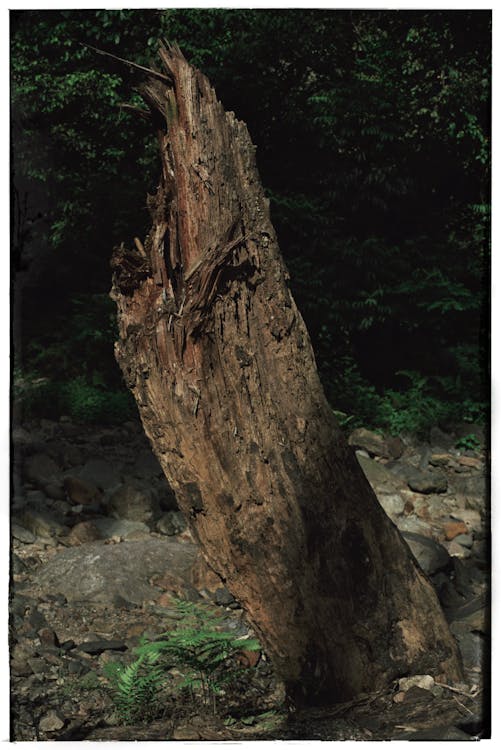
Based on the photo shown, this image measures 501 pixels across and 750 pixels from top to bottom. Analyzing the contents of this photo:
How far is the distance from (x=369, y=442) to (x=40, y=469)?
2891 millimetres

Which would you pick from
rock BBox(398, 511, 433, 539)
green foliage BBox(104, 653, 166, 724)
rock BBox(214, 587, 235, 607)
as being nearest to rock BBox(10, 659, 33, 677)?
green foliage BBox(104, 653, 166, 724)

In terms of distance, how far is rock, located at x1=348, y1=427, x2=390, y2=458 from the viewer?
7.13 metres

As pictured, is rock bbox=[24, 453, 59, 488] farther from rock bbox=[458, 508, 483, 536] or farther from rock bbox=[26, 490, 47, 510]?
rock bbox=[458, 508, 483, 536]

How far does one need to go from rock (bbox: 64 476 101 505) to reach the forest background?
1.90 meters

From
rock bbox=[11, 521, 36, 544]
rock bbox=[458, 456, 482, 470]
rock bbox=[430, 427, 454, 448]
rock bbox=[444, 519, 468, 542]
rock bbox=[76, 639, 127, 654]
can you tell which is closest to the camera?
rock bbox=[76, 639, 127, 654]

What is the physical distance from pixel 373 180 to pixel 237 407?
18.9 ft

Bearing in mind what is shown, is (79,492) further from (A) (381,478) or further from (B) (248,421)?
(B) (248,421)

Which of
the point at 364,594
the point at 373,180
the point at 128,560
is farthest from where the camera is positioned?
the point at 373,180

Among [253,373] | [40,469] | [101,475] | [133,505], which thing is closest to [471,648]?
[253,373]

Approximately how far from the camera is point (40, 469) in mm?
5883
